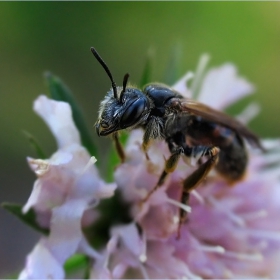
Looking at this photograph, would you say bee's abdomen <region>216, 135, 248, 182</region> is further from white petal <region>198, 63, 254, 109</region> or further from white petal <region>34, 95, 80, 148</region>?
white petal <region>34, 95, 80, 148</region>

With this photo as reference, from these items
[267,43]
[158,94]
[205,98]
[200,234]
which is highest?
[158,94]

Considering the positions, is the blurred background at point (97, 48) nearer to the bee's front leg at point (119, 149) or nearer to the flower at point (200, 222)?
the flower at point (200, 222)

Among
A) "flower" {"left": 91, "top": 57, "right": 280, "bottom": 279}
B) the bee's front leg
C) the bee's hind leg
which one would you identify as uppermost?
the bee's front leg

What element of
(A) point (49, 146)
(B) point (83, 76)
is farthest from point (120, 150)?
(B) point (83, 76)

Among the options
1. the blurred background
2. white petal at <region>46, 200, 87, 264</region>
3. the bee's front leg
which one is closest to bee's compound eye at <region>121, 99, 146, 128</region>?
the bee's front leg

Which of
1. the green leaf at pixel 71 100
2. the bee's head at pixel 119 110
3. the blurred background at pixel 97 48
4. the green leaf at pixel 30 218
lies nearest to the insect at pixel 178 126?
the bee's head at pixel 119 110

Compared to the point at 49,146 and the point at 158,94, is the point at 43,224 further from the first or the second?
the point at 49,146

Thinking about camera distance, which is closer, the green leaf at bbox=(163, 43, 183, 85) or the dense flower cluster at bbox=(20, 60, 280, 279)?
the dense flower cluster at bbox=(20, 60, 280, 279)

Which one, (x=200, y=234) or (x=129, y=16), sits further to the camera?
(x=129, y=16)
